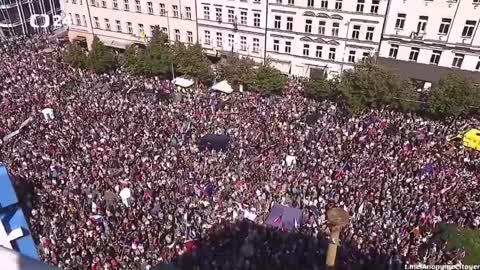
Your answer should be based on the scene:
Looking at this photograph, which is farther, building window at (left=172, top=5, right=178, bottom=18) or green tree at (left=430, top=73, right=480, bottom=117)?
building window at (left=172, top=5, right=178, bottom=18)

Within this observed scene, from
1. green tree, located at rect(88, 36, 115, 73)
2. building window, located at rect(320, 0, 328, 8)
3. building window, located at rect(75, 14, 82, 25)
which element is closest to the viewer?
building window, located at rect(320, 0, 328, 8)

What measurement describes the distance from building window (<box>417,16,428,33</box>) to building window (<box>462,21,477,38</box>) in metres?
2.57

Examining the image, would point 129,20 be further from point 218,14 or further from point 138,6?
point 218,14

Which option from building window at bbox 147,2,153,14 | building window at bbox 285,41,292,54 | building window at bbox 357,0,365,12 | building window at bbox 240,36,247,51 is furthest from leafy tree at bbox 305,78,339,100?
building window at bbox 147,2,153,14

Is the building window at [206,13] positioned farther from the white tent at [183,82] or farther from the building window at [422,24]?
the building window at [422,24]

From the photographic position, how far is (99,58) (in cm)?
3609

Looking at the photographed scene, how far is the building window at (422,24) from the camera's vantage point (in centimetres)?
3038

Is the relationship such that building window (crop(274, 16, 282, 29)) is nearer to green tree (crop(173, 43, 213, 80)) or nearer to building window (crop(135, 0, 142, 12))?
green tree (crop(173, 43, 213, 80))

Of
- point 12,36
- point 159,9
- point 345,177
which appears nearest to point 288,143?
point 345,177

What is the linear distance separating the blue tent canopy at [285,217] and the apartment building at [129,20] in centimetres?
2344

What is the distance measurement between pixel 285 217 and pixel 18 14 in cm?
4849

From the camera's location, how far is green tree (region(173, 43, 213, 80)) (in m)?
34.4

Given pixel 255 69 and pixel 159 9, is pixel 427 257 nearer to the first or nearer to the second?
pixel 255 69

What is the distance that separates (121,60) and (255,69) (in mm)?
13103
